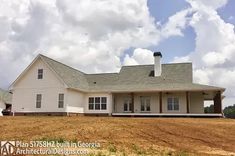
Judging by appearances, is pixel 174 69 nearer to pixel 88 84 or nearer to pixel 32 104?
pixel 88 84

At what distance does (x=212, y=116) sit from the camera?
2855 cm

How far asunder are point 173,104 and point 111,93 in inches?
279

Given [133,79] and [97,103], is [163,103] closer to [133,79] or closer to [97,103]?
[133,79]

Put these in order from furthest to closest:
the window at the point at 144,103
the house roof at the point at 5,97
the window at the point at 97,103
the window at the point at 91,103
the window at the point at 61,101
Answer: the house roof at the point at 5,97, the window at the point at 91,103, the window at the point at 97,103, the window at the point at 144,103, the window at the point at 61,101

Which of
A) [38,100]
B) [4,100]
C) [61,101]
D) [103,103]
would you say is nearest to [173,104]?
[103,103]

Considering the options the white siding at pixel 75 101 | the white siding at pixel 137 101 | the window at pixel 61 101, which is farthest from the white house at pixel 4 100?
the white siding at pixel 137 101

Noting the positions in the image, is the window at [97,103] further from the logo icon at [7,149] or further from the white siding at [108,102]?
the logo icon at [7,149]

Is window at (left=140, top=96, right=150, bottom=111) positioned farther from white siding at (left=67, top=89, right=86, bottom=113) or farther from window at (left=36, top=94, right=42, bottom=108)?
window at (left=36, top=94, right=42, bottom=108)

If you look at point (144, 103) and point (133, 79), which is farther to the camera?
point (133, 79)

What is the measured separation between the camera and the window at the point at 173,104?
31312 millimetres

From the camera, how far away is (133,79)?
3478 centimetres

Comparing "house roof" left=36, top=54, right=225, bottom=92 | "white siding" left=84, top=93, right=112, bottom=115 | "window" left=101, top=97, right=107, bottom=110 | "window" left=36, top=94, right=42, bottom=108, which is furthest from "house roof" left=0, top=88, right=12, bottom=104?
"window" left=101, top=97, right=107, bottom=110

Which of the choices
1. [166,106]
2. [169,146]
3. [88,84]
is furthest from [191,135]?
[88,84]

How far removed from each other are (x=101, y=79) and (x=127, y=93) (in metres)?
5.36
